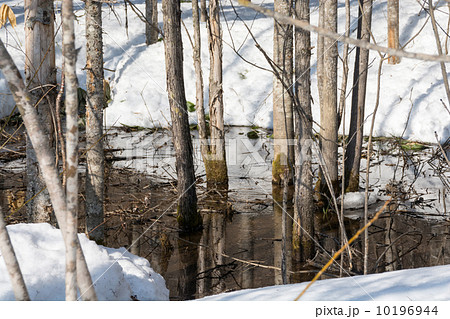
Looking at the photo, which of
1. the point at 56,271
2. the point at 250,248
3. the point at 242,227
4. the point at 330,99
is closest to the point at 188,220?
the point at 242,227

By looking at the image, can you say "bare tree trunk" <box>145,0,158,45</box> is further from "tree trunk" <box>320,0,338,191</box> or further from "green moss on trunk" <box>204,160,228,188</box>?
"tree trunk" <box>320,0,338,191</box>

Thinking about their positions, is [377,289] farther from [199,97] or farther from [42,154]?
[199,97]

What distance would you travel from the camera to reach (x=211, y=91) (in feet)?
25.4

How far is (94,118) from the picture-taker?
199 inches

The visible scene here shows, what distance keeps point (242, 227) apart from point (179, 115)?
6.02ft

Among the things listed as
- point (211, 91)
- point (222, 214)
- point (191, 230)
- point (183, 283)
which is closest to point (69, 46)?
point (183, 283)

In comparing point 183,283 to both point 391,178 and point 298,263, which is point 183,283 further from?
point 391,178

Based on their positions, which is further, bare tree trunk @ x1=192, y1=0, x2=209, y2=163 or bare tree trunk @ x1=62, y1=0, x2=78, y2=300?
bare tree trunk @ x1=192, y1=0, x2=209, y2=163

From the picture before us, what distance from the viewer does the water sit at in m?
4.93

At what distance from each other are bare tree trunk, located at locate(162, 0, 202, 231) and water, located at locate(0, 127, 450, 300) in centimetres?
28

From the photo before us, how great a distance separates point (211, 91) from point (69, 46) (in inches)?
234

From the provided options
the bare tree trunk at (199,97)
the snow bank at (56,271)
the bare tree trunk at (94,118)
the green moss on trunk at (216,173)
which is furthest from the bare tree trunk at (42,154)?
the green moss on trunk at (216,173)
